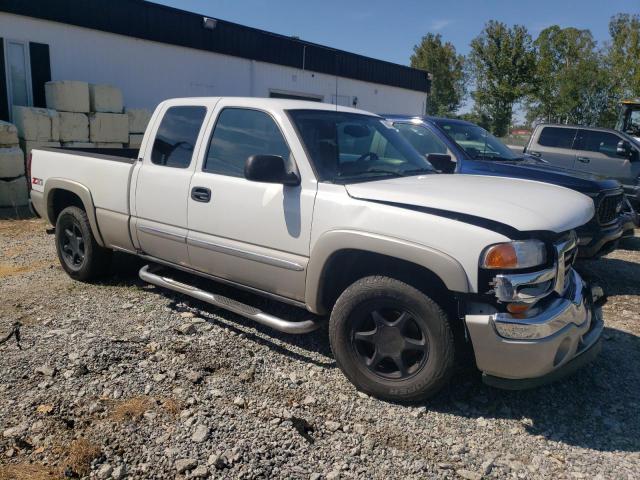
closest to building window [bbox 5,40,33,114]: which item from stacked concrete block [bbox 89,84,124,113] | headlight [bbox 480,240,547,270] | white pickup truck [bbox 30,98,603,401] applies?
stacked concrete block [bbox 89,84,124,113]

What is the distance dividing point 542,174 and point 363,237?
12.6 feet

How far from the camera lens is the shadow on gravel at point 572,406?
3113 mm

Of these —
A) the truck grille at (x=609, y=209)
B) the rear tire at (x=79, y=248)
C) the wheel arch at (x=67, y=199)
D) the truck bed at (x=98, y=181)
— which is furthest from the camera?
the truck grille at (x=609, y=209)

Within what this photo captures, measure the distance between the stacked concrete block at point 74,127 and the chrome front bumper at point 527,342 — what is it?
397 inches

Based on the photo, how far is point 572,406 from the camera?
3426mm

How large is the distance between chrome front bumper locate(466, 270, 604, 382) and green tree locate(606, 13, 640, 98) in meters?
30.7

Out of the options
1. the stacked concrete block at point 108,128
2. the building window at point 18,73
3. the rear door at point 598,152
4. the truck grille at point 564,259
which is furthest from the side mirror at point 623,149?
the building window at point 18,73

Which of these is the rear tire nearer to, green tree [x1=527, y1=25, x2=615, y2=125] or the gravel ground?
the gravel ground

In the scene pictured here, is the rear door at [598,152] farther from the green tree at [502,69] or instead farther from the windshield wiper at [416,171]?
the green tree at [502,69]

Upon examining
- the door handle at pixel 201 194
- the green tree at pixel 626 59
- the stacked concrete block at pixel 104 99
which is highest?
the green tree at pixel 626 59

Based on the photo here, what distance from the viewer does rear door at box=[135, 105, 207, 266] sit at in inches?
170

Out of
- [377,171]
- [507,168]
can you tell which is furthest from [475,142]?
[377,171]

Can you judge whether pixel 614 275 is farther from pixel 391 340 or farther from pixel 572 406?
pixel 391 340

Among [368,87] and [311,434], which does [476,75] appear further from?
[311,434]
